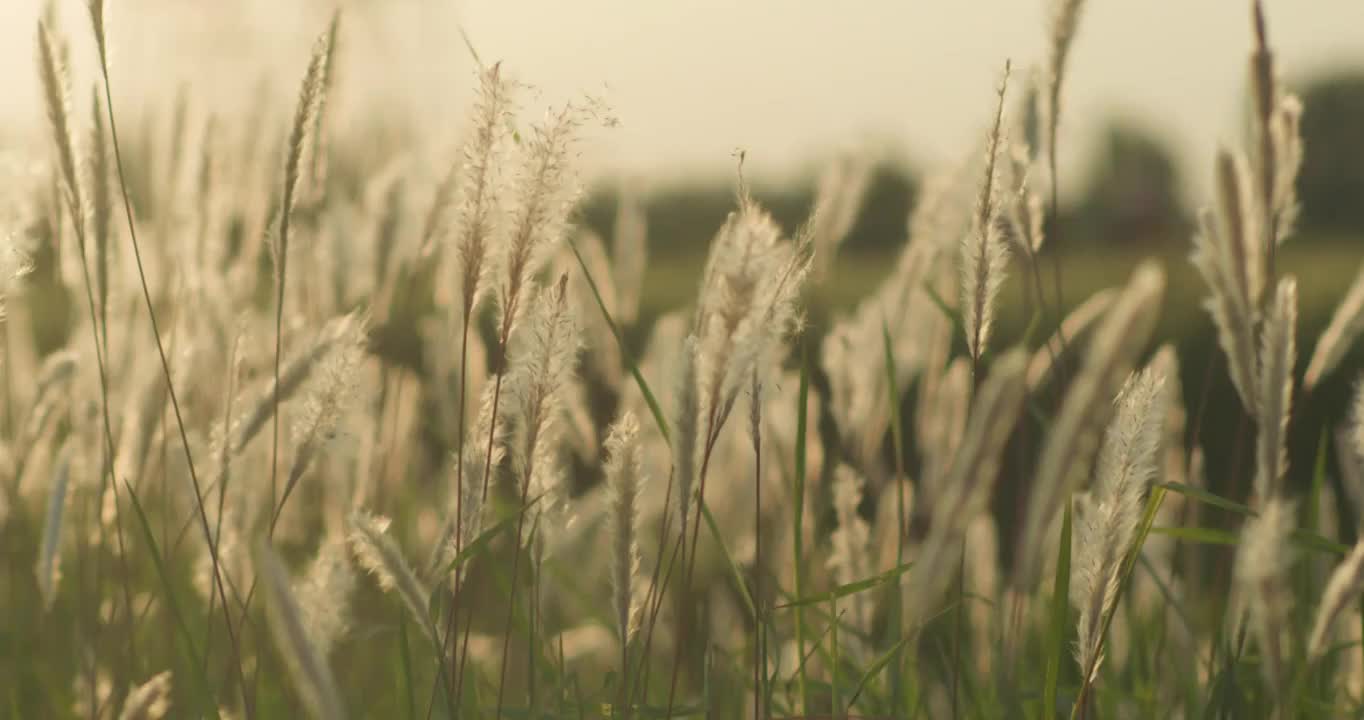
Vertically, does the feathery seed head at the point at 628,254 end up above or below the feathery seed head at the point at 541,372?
above

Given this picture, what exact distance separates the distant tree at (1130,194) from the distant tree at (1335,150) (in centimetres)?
110

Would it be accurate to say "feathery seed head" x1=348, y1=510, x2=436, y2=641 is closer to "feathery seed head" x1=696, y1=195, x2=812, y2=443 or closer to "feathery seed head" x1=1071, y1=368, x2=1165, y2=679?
"feathery seed head" x1=696, y1=195, x2=812, y2=443

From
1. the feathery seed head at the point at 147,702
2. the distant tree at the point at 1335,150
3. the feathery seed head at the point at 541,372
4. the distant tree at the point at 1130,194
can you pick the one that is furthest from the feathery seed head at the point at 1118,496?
the distant tree at the point at 1335,150

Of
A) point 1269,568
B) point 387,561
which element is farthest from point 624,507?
point 1269,568

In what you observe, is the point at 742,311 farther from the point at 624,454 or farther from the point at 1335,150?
the point at 1335,150

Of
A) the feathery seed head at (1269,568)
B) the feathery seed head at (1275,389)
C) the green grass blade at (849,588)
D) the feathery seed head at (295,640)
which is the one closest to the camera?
the feathery seed head at (295,640)

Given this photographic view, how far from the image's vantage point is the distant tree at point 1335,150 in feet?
41.1

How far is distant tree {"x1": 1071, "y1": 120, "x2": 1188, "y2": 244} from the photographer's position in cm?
1147

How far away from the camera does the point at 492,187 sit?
1.01 meters

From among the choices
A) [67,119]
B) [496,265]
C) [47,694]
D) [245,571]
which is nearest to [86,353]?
[47,694]

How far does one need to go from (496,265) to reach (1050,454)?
0.50 metres

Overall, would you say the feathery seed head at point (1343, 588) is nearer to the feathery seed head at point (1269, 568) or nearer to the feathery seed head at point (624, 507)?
the feathery seed head at point (1269, 568)

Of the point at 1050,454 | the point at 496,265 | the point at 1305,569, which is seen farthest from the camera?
the point at 1305,569

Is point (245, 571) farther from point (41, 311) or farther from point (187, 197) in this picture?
point (41, 311)
